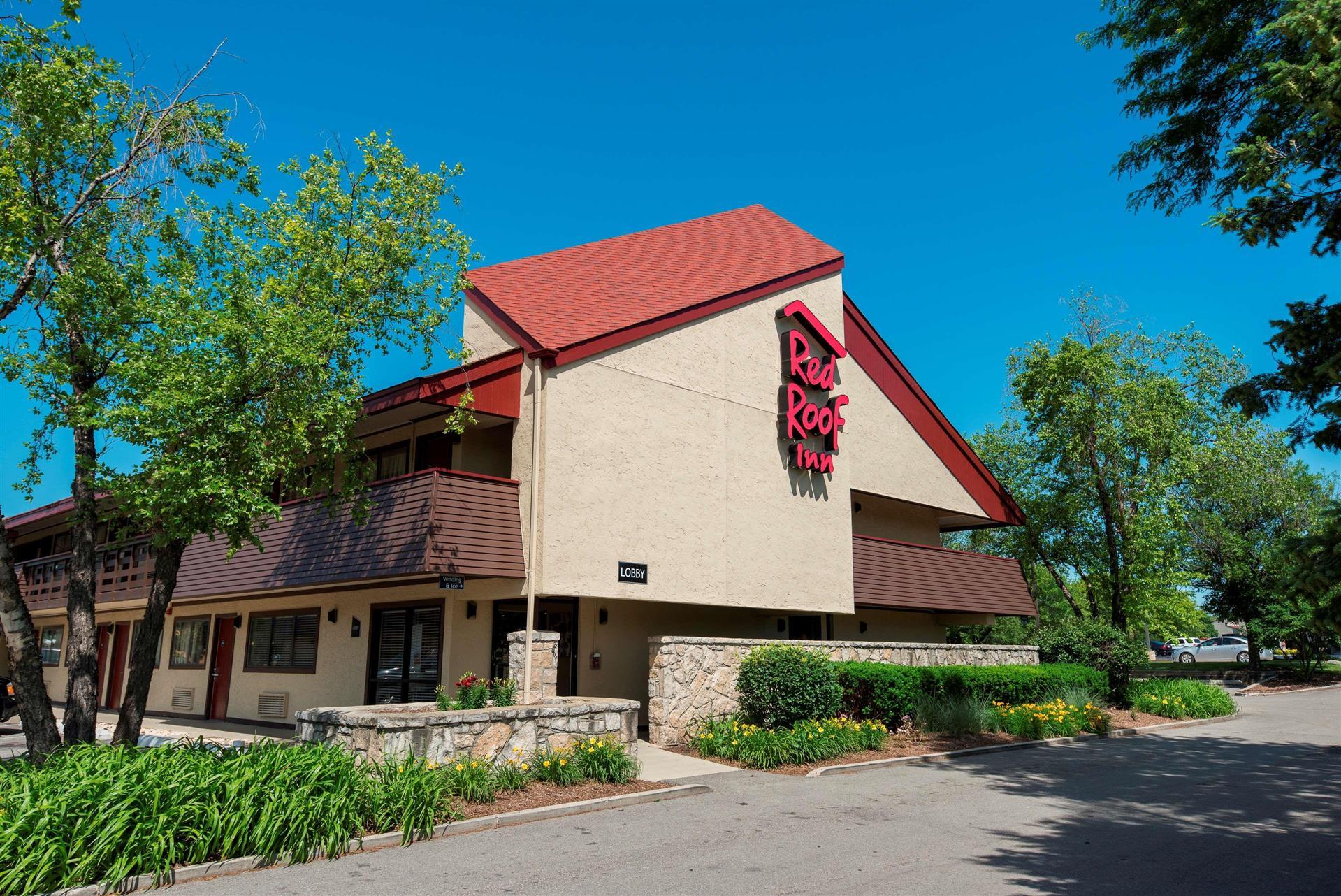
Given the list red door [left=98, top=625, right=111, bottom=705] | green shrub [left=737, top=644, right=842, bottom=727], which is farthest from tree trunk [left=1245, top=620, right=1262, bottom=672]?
red door [left=98, top=625, right=111, bottom=705]

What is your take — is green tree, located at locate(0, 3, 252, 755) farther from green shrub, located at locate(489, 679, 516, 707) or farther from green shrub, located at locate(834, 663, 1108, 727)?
green shrub, located at locate(834, 663, 1108, 727)

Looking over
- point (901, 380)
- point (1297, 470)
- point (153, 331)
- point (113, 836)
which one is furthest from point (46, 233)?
point (1297, 470)

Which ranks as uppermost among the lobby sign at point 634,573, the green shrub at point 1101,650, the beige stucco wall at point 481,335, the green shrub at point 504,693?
the beige stucco wall at point 481,335

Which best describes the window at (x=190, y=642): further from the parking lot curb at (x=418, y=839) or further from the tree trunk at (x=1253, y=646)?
the tree trunk at (x=1253, y=646)

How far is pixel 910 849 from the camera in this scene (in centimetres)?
866

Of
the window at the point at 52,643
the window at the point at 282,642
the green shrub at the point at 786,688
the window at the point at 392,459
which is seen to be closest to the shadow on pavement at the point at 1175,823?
the green shrub at the point at 786,688

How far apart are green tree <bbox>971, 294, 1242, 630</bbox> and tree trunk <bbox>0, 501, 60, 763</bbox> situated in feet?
88.4

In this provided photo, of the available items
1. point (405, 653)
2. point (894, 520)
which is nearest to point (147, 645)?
point (405, 653)

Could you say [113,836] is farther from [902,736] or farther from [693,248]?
[693,248]

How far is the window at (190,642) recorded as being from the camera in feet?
75.4

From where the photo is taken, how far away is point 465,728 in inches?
436

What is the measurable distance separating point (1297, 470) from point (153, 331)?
46184mm

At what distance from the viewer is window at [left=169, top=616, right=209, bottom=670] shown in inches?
904

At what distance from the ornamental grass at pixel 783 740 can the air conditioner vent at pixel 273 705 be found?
384 inches
